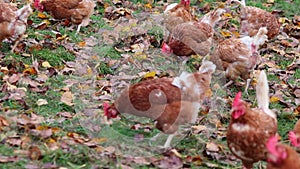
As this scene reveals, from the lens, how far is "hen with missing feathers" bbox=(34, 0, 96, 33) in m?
6.73

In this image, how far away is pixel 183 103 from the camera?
14.3 feet

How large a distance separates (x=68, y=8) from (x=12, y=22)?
1087 mm

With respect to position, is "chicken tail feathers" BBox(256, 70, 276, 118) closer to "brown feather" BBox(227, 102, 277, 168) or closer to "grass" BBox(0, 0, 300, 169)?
"brown feather" BBox(227, 102, 277, 168)

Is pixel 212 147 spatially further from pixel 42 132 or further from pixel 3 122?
pixel 3 122

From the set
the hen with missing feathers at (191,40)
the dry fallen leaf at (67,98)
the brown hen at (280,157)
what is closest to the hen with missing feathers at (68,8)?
the hen with missing feathers at (191,40)

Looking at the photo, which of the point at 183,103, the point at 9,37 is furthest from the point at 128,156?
the point at 9,37

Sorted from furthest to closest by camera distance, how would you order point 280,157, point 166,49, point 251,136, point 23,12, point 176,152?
point 166,49 → point 23,12 → point 176,152 → point 251,136 → point 280,157

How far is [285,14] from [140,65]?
3.55 meters

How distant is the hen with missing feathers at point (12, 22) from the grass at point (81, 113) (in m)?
0.21

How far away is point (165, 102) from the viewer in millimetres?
4379

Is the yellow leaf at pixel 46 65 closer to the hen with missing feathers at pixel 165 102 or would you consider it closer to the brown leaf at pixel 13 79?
the brown leaf at pixel 13 79

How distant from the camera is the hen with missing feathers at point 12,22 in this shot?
577 cm

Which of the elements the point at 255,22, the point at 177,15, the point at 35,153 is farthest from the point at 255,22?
the point at 35,153

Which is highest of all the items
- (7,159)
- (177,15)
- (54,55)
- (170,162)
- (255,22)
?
(177,15)
